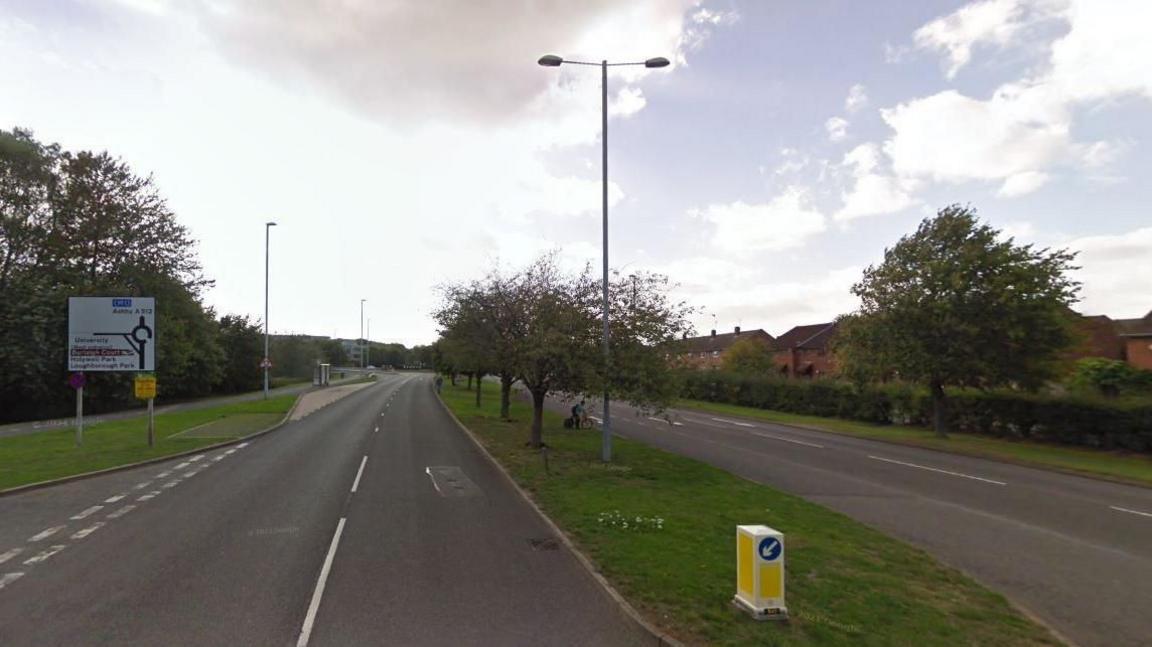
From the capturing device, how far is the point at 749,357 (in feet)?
191

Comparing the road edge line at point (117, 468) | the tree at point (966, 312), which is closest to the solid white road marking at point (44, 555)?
the road edge line at point (117, 468)

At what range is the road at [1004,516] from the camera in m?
7.41

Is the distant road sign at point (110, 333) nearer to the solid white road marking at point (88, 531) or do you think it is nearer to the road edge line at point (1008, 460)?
the solid white road marking at point (88, 531)

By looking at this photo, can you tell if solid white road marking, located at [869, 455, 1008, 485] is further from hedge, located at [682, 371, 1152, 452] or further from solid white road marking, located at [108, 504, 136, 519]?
solid white road marking, located at [108, 504, 136, 519]

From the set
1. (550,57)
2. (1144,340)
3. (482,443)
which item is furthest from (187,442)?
(1144,340)

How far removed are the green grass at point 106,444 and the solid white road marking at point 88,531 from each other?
496 cm

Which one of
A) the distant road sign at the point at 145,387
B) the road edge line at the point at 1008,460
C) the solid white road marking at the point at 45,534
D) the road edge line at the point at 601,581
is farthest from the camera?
the distant road sign at the point at 145,387

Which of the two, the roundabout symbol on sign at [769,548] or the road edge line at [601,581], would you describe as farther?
the roundabout symbol on sign at [769,548]

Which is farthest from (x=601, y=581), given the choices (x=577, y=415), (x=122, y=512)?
(x=577, y=415)

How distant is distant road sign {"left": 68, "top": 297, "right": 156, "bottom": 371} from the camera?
2077 centimetres

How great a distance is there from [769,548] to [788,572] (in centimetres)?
186

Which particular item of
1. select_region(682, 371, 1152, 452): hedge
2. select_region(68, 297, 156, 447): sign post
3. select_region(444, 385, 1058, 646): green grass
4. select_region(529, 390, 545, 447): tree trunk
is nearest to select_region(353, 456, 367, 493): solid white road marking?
select_region(444, 385, 1058, 646): green grass

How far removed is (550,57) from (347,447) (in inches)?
498

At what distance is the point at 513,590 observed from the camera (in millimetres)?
7180
